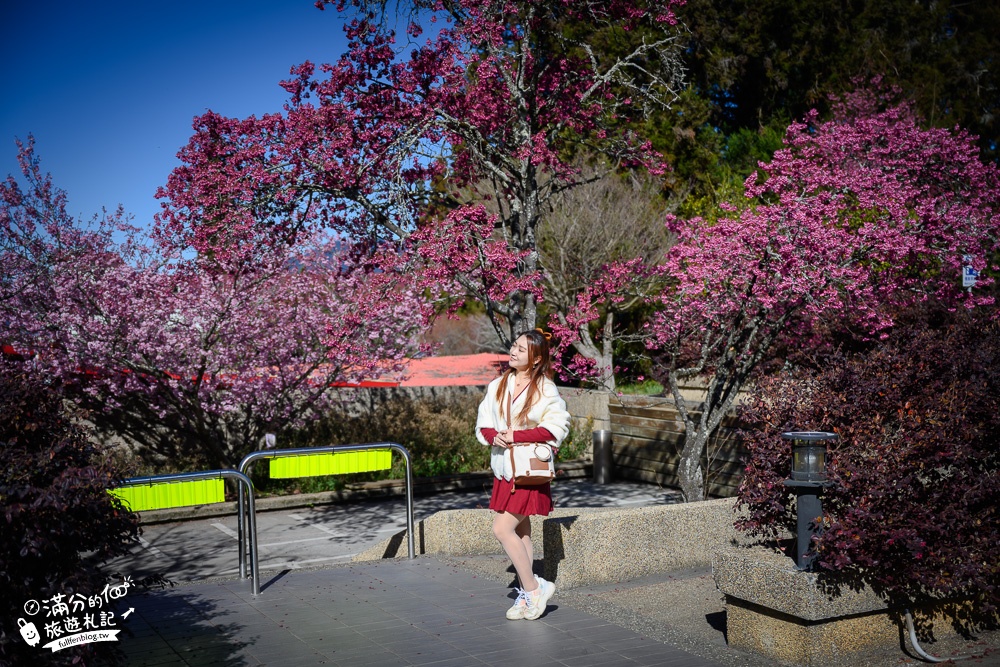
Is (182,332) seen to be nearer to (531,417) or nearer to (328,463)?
(328,463)

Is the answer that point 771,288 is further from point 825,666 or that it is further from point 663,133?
point 663,133

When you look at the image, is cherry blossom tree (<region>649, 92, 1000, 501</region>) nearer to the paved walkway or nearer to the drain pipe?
the paved walkway

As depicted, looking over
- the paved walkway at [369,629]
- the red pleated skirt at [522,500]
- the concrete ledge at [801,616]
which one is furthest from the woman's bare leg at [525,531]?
the concrete ledge at [801,616]

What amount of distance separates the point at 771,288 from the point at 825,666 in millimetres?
4641

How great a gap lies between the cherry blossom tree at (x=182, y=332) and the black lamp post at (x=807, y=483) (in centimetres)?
728

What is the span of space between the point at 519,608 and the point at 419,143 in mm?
5178

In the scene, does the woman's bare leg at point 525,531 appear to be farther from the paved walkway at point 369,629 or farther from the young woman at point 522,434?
the paved walkway at point 369,629

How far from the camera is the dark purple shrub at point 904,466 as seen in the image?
4.88m

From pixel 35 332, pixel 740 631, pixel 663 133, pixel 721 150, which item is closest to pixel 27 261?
pixel 35 332

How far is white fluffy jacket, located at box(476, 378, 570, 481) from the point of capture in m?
5.93

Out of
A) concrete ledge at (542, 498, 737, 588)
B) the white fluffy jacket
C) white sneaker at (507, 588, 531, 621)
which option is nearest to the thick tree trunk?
concrete ledge at (542, 498, 737, 588)

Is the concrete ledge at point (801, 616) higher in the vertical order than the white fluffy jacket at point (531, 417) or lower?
lower

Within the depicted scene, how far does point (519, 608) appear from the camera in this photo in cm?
588

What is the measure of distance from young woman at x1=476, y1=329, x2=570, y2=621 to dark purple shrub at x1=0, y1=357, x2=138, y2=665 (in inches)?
95.5
